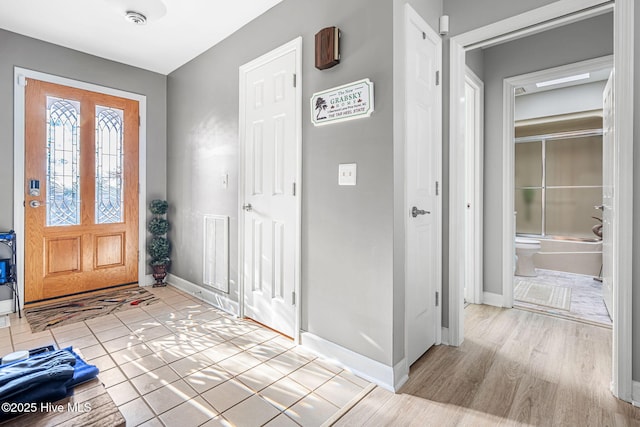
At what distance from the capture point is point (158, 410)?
1.62 m

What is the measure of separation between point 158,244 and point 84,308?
99cm

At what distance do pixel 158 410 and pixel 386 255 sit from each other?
1.46 m

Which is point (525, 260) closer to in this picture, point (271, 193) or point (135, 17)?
point (271, 193)

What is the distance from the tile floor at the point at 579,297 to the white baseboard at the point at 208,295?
2.81 metres

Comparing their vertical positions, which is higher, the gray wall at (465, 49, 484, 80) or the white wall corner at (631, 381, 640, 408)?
the gray wall at (465, 49, 484, 80)

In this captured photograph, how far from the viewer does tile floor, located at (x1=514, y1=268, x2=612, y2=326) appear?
2.86m

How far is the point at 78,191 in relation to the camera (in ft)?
11.2

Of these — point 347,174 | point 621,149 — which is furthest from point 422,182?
point 621,149

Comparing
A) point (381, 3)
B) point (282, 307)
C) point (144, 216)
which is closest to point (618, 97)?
point (381, 3)

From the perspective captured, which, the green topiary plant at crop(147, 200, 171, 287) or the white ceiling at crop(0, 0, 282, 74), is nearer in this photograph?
the white ceiling at crop(0, 0, 282, 74)

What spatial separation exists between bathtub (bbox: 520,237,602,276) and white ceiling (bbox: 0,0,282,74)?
4.89 metres

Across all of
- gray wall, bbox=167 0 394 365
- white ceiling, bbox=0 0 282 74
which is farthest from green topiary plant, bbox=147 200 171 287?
white ceiling, bbox=0 0 282 74

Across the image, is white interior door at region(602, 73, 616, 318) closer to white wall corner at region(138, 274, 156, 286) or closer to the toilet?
the toilet

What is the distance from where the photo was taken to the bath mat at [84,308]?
2.78 meters
